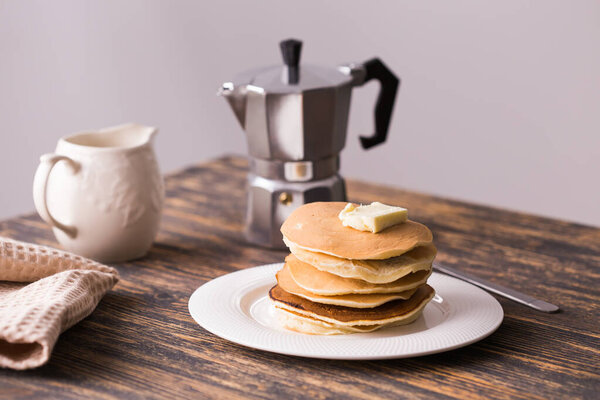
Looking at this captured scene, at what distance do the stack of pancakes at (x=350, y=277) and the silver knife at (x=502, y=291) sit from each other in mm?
171

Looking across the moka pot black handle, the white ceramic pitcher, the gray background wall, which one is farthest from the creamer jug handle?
the gray background wall

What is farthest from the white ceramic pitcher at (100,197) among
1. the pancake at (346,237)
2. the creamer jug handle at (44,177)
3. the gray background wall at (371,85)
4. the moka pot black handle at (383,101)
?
the gray background wall at (371,85)

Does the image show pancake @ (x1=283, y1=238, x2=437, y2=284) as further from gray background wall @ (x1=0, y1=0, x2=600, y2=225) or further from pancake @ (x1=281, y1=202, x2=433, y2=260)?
gray background wall @ (x1=0, y1=0, x2=600, y2=225)

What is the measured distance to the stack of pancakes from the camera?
0.73 m

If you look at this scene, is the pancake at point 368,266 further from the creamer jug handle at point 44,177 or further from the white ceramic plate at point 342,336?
the creamer jug handle at point 44,177

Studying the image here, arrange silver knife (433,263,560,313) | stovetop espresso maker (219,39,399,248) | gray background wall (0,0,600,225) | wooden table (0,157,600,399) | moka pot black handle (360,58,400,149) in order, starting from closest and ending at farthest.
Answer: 1. wooden table (0,157,600,399)
2. silver knife (433,263,560,313)
3. stovetop espresso maker (219,39,399,248)
4. moka pot black handle (360,58,400,149)
5. gray background wall (0,0,600,225)

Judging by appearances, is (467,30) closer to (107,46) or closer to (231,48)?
(231,48)

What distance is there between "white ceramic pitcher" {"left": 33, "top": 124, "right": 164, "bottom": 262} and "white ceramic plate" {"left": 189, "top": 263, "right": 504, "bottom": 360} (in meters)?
0.19

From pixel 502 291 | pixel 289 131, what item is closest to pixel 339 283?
pixel 502 291

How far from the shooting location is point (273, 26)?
8.66ft

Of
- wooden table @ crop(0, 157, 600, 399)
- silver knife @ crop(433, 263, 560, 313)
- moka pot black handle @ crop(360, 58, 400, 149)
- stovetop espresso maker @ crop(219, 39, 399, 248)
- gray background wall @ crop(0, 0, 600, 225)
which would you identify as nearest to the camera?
wooden table @ crop(0, 157, 600, 399)

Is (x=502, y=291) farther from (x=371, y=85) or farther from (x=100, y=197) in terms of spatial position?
(x=371, y=85)

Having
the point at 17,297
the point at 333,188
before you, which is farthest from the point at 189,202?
the point at 17,297

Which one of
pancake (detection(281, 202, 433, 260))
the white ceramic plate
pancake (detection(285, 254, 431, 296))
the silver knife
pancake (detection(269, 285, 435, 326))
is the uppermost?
pancake (detection(281, 202, 433, 260))
